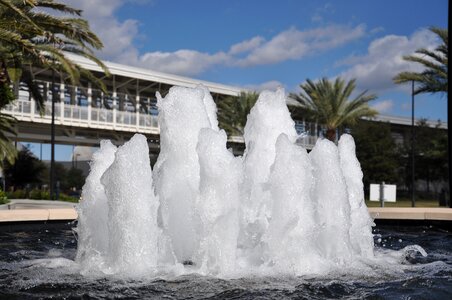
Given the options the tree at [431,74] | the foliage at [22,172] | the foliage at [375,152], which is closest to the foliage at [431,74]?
the tree at [431,74]

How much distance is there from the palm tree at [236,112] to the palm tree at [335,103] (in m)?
3.64

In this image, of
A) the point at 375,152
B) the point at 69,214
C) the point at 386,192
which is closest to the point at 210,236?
the point at 69,214

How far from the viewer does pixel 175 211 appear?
7.61 m

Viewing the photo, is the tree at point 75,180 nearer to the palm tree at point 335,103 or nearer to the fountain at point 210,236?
the palm tree at point 335,103

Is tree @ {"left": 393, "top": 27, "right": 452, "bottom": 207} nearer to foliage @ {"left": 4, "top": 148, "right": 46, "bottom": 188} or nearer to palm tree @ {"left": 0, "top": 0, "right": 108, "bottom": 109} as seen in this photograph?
palm tree @ {"left": 0, "top": 0, "right": 108, "bottom": 109}

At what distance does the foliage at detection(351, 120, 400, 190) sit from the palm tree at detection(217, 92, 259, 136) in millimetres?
10034

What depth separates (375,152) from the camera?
42594 millimetres

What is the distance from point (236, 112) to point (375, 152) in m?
11.9

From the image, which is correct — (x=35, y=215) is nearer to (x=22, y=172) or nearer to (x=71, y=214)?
(x=71, y=214)

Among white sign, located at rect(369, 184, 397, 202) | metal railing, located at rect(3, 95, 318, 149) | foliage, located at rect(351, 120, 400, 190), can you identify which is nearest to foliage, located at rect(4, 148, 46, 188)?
metal railing, located at rect(3, 95, 318, 149)

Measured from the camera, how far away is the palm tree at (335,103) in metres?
36.5

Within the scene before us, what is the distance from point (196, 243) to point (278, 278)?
1.34 metres

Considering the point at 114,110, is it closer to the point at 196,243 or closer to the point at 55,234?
the point at 55,234

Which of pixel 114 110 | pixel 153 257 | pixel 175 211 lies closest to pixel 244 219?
pixel 175 211
